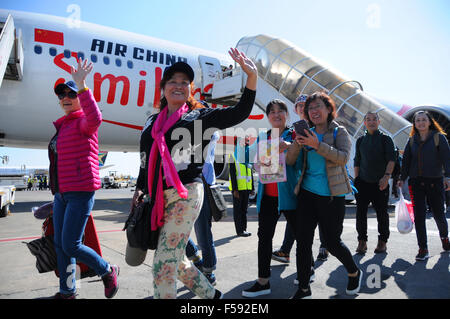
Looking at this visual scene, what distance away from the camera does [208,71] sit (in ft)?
35.4

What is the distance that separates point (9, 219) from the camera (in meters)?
6.68

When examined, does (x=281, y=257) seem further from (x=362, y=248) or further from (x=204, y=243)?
(x=362, y=248)

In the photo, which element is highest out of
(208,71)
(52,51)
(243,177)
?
(208,71)

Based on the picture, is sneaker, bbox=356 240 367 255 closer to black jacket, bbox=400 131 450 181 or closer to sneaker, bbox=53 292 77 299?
black jacket, bbox=400 131 450 181

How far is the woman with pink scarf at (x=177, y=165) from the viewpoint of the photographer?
1744 mm

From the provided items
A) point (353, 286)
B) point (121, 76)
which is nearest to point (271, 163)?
point (353, 286)

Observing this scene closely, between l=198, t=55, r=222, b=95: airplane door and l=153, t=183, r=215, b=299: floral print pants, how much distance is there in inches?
363

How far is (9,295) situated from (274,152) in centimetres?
246

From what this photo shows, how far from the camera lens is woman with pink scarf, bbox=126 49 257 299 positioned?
1.74 metres

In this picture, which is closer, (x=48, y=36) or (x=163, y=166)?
(x=163, y=166)

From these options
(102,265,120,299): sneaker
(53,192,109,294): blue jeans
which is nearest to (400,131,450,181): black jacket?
(102,265,120,299): sneaker

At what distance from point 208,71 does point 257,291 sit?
9324mm

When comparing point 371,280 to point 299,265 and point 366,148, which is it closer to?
point 299,265
